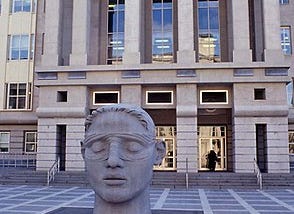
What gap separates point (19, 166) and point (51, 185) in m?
10.1

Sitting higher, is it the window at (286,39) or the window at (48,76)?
the window at (286,39)

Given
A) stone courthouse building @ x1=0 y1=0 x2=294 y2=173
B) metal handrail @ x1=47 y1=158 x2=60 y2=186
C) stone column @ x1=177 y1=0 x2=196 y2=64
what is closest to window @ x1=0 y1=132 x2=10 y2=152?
stone courthouse building @ x1=0 y1=0 x2=294 y2=173

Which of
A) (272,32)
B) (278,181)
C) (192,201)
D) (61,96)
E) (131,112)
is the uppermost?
(272,32)

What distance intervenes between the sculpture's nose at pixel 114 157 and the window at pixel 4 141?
29.0 m

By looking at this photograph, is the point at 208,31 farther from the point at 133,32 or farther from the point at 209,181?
the point at 209,181

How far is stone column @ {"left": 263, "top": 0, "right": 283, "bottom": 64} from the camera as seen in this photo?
79.0 ft

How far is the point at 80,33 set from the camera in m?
25.8

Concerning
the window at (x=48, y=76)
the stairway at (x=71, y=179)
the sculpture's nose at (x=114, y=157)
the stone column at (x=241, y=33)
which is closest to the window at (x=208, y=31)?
the stone column at (x=241, y=33)

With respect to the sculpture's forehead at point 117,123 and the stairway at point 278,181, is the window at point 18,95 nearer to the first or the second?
the stairway at point 278,181

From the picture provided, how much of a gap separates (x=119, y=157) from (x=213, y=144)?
24733mm

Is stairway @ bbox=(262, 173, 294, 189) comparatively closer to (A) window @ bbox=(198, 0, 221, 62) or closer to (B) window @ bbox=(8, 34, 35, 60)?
(A) window @ bbox=(198, 0, 221, 62)

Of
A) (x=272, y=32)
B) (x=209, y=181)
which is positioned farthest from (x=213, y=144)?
(x=272, y=32)

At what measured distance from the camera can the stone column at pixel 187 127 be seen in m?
23.1

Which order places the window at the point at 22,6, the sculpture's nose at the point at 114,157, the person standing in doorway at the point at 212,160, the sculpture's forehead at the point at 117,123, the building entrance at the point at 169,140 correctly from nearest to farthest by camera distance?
1. the sculpture's nose at the point at 114,157
2. the sculpture's forehead at the point at 117,123
3. the person standing in doorway at the point at 212,160
4. the building entrance at the point at 169,140
5. the window at the point at 22,6
